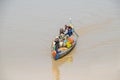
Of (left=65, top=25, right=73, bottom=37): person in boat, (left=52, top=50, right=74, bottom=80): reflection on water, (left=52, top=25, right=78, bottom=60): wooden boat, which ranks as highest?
(left=65, top=25, right=73, bottom=37): person in boat

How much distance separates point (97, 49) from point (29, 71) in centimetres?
60

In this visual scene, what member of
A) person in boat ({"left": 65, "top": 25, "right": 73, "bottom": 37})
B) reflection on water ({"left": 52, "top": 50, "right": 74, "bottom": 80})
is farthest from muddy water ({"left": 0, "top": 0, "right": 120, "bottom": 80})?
person in boat ({"left": 65, "top": 25, "right": 73, "bottom": 37})

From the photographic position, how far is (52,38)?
7.52ft

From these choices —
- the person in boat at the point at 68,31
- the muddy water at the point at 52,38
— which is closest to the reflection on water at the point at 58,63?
the muddy water at the point at 52,38

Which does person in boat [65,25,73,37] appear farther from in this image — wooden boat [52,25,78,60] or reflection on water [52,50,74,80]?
reflection on water [52,50,74,80]

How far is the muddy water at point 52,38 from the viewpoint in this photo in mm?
1945

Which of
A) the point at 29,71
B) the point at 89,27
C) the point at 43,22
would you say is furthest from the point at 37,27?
the point at 29,71

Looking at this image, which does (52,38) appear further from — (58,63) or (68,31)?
(58,63)

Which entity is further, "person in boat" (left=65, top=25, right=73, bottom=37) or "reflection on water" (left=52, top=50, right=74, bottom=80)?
"person in boat" (left=65, top=25, right=73, bottom=37)

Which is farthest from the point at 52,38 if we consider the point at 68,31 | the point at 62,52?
the point at 62,52

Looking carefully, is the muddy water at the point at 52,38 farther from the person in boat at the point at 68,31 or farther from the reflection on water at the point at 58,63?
the person in boat at the point at 68,31

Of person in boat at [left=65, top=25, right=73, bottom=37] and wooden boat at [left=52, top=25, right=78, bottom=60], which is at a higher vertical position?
person in boat at [left=65, top=25, right=73, bottom=37]

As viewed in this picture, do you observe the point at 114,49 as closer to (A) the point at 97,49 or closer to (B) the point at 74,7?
(A) the point at 97,49

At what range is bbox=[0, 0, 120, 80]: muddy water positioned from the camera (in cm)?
195
